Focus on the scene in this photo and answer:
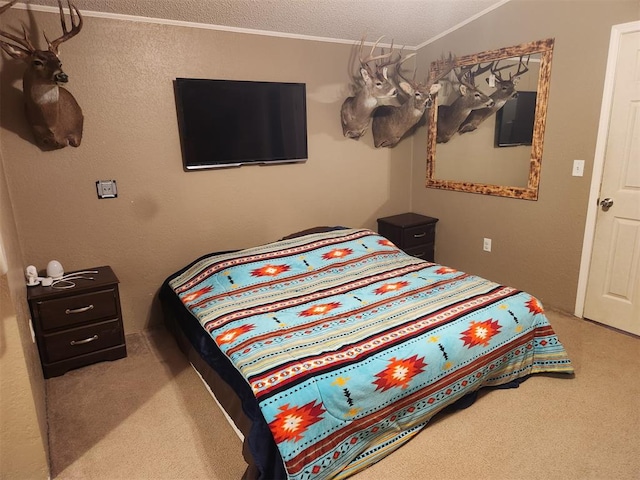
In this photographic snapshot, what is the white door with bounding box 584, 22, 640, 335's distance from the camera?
2629 millimetres

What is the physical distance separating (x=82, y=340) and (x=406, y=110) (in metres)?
2.97

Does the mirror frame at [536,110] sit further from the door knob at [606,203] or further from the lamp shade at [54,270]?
the lamp shade at [54,270]

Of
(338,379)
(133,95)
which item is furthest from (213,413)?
(133,95)

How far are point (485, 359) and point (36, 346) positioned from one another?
97.8 inches

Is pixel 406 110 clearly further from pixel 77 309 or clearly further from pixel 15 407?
pixel 15 407

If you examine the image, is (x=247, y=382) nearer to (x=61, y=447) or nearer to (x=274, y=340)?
(x=274, y=340)

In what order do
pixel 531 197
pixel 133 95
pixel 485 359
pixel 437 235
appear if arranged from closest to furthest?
pixel 485 359
pixel 133 95
pixel 531 197
pixel 437 235

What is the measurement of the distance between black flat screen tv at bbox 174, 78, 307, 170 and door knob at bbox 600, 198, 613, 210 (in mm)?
2197

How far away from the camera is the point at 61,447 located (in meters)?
1.97

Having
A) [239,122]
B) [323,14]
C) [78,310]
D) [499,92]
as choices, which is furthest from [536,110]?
[78,310]

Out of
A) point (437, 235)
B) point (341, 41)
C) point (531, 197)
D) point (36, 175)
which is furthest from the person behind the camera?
point (437, 235)

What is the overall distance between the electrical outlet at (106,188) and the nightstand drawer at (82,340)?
0.84 meters

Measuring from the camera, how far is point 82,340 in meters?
2.60

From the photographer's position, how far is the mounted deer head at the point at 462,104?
136 inches
